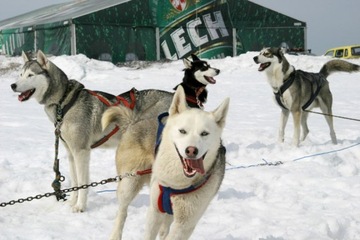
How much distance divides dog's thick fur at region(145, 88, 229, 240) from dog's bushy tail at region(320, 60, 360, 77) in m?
5.96

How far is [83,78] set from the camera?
16.0 metres

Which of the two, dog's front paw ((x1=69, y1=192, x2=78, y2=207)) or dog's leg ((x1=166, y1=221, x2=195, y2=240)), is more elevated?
dog's leg ((x1=166, y1=221, x2=195, y2=240))

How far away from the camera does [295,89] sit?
7691 millimetres

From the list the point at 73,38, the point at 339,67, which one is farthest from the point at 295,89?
the point at 73,38

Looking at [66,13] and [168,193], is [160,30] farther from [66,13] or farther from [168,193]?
[168,193]

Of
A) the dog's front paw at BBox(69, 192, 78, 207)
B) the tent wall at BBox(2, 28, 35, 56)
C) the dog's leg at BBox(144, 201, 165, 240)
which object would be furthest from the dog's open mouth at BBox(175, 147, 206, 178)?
the tent wall at BBox(2, 28, 35, 56)

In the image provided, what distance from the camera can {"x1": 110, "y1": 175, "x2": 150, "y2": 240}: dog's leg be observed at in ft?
11.6

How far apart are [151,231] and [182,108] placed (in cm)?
85

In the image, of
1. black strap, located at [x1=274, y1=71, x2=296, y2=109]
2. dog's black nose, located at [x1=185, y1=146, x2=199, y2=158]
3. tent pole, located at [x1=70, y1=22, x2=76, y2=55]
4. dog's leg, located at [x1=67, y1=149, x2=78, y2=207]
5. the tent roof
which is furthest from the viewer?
the tent roof

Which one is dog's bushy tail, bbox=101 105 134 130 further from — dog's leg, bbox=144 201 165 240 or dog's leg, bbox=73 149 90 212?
dog's leg, bbox=144 201 165 240

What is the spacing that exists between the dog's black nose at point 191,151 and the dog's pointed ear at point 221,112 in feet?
1.08

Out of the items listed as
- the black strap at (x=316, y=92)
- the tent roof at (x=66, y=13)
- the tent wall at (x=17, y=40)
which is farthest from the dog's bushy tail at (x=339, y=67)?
the tent wall at (x=17, y=40)

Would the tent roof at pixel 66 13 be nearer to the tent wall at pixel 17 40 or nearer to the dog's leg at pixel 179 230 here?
the tent wall at pixel 17 40

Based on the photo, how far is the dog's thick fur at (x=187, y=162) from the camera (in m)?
2.82
